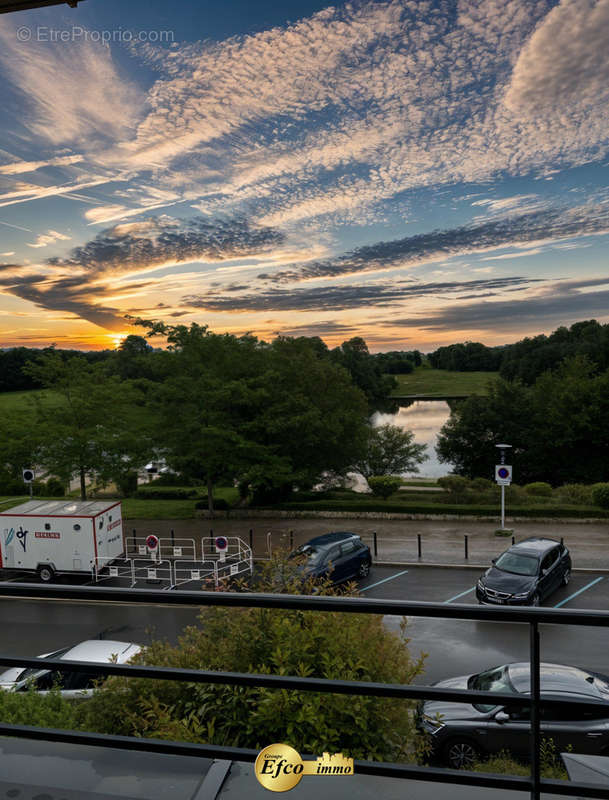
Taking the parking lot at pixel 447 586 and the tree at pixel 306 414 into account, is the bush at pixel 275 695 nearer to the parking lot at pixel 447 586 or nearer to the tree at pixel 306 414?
the parking lot at pixel 447 586

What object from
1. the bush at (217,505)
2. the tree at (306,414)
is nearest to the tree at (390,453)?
the tree at (306,414)

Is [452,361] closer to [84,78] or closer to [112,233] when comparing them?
[112,233]

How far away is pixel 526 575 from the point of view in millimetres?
16812

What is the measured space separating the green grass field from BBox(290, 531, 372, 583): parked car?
7938 cm

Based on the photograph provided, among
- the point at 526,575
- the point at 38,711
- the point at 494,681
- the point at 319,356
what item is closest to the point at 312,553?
the point at 526,575

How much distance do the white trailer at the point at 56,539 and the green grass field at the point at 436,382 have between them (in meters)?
80.1

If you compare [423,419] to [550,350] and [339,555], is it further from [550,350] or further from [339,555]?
[339,555]

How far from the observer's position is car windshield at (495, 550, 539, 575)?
17.0 m

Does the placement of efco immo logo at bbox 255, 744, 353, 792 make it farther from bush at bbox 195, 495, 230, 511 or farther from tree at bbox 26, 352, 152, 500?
bush at bbox 195, 495, 230, 511

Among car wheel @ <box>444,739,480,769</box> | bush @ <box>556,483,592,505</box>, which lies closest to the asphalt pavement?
bush @ <box>556,483,592,505</box>

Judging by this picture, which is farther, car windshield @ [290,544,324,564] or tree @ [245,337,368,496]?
tree @ [245,337,368,496]

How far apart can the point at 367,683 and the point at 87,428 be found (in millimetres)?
30335

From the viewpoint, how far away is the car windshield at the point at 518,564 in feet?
55.7

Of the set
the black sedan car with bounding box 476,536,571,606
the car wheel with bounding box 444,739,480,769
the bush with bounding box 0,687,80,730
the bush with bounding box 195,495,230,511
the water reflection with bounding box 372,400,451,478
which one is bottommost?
the water reflection with bounding box 372,400,451,478
